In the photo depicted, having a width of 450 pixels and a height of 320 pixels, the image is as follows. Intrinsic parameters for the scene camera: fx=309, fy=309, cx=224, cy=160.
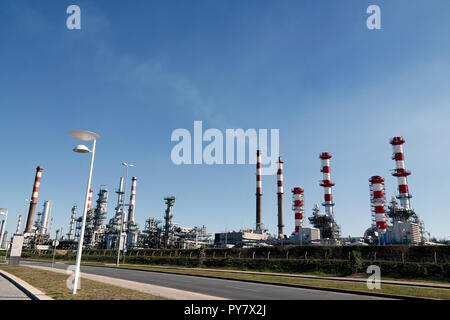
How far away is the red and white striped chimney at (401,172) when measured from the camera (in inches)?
2249

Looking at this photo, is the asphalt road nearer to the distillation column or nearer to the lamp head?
the lamp head

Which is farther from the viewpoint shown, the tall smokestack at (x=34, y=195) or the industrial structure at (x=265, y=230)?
the tall smokestack at (x=34, y=195)

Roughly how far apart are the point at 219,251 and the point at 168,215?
33191 millimetres

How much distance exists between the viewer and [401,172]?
5703 centimetres

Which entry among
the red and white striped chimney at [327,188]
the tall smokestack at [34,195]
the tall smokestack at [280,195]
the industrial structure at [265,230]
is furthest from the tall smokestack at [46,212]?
the red and white striped chimney at [327,188]

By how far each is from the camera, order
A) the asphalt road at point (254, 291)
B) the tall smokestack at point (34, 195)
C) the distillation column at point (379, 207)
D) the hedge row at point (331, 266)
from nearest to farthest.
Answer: the asphalt road at point (254, 291)
the hedge row at point (331, 266)
the distillation column at point (379, 207)
the tall smokestack at point (34, 195)

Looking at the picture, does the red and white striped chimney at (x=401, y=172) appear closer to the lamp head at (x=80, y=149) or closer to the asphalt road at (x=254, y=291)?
the asphalt road at (x=254, y=291)

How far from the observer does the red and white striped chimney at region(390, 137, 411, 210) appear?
57.1 meters

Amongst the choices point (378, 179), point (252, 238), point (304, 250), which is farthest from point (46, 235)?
point (378, 179)

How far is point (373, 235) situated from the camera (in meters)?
60.2

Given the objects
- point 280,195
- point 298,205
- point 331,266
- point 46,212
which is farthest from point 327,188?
point 46,212

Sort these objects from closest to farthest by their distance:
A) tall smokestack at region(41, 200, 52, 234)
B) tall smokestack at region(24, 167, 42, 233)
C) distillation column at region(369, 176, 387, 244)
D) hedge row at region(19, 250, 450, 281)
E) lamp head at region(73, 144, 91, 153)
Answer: lamp head at region(73, 144, 91, 153) < hedge row at region(19, 250, 450, 281) < distillation column at region(369, 176, 387, 244) < tall smokestack at region(24, 167, 42, 233) < tall smokestack at region(41, 200, 52, 234)

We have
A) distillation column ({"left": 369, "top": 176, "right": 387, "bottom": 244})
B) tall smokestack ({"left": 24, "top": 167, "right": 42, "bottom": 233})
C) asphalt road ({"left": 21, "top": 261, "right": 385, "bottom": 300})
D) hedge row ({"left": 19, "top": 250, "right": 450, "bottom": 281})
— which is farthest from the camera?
tall smokestack ({"left": 24, "top": 167, "right": 42, "bottom": 233})

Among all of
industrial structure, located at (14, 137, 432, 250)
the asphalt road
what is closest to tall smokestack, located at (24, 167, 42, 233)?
industrial structure, located at (14, 137, 432, 250)
